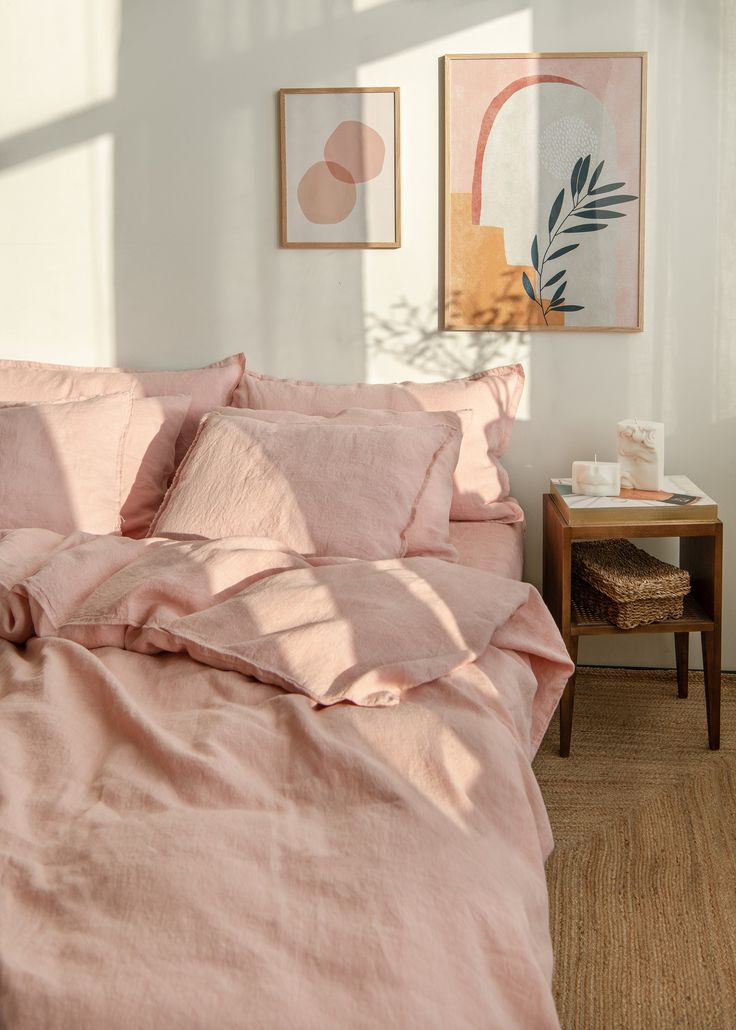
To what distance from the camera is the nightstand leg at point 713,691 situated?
272cm

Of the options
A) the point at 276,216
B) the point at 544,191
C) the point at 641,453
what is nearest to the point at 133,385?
the point at 276,216

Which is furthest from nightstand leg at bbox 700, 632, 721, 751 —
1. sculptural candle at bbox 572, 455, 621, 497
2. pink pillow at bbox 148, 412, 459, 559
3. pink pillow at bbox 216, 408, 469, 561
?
pink pillow at bbox 148, 412, 459, 559

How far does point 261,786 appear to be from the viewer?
4.79ft

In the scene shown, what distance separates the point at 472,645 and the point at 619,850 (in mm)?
737

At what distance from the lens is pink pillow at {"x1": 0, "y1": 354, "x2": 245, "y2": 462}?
Result: 3.01 metres

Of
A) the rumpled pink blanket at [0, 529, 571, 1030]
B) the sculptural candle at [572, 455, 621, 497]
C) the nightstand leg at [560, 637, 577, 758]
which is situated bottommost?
the nightstand leg at [560, 637, 577, 758]

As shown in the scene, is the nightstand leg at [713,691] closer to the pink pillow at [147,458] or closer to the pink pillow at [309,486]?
the pink pillow at [309,486]

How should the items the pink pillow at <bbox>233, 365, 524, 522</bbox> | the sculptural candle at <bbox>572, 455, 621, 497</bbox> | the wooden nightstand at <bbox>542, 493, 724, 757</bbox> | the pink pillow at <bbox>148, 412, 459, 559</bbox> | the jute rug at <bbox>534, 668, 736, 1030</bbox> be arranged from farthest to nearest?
the pink pillow at <bbox>233, 365, 524, 522</bbox>, the sculptural candle at <bbox>572, 455, 621, 497</bbox>, the wooden nightstand at <bbox>542, 493, 724, 757</bbox>, the pink pillow at <bbox>148, 412, 459, 559</bbox>, the jute rug at <bbox>534, 668, 736, 1030</bbox>

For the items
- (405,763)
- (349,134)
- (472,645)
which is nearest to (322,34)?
(349,134)

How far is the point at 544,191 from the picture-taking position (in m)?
3.01

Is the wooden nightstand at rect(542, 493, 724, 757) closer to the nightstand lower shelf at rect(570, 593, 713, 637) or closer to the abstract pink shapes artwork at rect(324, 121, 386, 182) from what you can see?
the nightstand lower shelf at rect(570, 593, 713, 637)

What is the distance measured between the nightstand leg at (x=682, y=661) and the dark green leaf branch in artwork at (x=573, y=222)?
1.01 m

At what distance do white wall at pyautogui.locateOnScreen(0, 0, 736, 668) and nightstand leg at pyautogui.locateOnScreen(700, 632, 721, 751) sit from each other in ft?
1.63

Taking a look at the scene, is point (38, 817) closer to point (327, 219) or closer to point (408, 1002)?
point (408, 1002)
